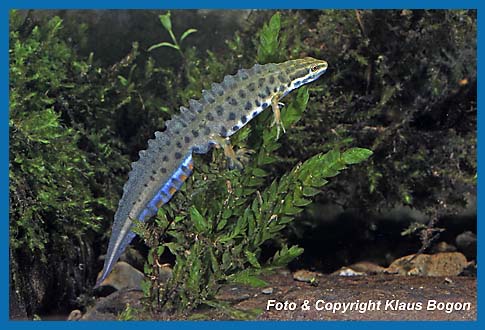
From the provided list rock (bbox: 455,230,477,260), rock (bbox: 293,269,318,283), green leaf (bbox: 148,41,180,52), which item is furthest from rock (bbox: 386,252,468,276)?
green leaf (bbox: 148,41,180,52)

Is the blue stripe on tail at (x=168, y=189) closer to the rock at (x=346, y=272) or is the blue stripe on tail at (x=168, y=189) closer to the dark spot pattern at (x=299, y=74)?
the dark spot pattern at (x=299, y=74)

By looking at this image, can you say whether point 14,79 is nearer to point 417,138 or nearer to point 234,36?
point 234,36

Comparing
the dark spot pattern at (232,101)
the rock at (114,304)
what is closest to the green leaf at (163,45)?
the dark spot pattern at (232,101)

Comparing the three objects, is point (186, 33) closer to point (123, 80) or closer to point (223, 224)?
point (123, 80)

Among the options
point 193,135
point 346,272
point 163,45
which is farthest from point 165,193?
point 163,45

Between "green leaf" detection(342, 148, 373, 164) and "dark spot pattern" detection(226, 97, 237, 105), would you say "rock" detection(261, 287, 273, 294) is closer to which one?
"green leaf" detection(342, 148, 373, 164)

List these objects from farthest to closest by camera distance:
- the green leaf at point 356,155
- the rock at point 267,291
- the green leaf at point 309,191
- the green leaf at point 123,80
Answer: the green leaf at point 123,80
the rock at point 267,291
the green leaf at point 309,191
the green leaf at point 356,155
